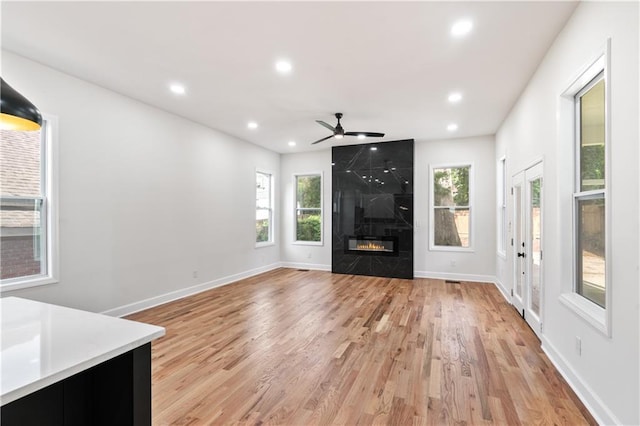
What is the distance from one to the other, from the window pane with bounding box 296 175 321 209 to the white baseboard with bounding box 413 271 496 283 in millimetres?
2965

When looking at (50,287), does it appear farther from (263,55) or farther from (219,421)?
(263,55)

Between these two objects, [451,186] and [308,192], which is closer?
[451,186]

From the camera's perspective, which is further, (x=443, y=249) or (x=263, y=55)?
(x=443, y=249)

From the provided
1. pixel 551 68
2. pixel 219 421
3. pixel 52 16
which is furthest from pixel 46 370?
pixel 551 68

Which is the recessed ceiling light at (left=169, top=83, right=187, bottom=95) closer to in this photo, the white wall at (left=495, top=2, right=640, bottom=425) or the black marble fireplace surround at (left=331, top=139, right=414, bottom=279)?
the black marble fireplace surround at (left=331, top=139, right=414, bottom=279)

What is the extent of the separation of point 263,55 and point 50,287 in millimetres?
3383

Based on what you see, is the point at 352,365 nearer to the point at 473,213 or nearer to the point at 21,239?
the point at 21,239

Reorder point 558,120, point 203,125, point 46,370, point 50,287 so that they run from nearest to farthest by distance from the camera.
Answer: point 46,370 → point 558,120 → point 50,287 → point 203,125

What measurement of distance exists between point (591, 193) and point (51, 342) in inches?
131

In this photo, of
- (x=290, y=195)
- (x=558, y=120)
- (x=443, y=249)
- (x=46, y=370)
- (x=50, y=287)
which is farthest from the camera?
(x=290, y=195)

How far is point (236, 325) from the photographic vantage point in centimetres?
377

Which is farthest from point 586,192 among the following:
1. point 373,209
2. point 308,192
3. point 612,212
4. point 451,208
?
point 308,192

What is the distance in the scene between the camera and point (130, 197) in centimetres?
426

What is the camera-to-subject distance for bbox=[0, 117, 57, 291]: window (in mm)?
3088
